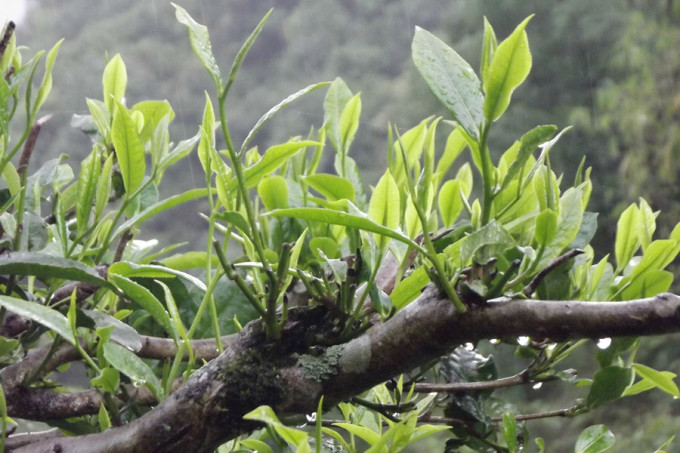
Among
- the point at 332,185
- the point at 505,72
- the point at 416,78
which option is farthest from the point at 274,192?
the point at 416,78

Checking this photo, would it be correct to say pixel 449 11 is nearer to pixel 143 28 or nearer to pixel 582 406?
pixel 143 28

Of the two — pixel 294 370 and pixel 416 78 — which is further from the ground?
pixel 294 370

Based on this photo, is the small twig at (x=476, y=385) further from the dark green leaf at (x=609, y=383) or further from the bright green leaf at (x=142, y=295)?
the bright green leaf at (x=142, y=295)

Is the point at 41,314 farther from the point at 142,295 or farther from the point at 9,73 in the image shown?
the point at 9,73

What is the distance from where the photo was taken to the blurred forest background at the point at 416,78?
17.3ft

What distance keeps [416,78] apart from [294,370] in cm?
797

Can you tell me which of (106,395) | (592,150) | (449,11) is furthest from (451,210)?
(449,11)

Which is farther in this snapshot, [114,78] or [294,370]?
[114,78]

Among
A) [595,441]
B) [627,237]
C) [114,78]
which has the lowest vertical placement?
[595,441]

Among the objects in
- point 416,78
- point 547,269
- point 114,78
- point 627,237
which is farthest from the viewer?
point 416,78

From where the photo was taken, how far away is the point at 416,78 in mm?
8055

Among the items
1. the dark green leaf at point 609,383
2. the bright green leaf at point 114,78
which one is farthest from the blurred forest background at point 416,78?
the dark green leaf at point 609,383

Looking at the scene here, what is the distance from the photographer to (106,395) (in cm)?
34

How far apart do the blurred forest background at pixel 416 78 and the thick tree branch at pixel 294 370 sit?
418 cm
